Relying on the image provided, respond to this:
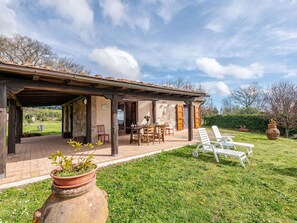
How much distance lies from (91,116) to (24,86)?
406 centimetres

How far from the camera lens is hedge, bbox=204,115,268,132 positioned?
14297 millimetres

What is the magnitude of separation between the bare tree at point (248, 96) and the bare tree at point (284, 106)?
12.6 metres

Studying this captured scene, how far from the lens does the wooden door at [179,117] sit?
1239 cm

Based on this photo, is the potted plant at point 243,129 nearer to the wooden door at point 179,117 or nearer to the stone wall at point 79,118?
the wooden door at point 179,117

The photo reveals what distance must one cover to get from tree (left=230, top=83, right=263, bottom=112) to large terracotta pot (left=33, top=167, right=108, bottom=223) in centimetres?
2851

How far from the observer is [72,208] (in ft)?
5.24

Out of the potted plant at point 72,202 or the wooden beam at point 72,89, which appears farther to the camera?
the wooden beam at point 72,89

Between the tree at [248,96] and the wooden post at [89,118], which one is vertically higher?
the tree at [248,96]

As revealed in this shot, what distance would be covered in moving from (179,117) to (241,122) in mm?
7574

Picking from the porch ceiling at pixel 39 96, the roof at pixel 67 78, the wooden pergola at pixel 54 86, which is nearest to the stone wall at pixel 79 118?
the porch ceiling at pixel 39 96

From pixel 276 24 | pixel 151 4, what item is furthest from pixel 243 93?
pixel 151 4

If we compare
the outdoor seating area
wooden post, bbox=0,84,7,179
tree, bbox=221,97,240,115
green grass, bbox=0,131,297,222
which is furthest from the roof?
tree, bbox=221,97,240,115

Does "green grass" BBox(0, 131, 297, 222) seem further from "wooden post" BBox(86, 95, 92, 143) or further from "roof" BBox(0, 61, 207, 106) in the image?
"wooden post" BBox(86, 95, 92, 143)

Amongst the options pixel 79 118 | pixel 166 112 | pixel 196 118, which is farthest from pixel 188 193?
pixel 196 118
